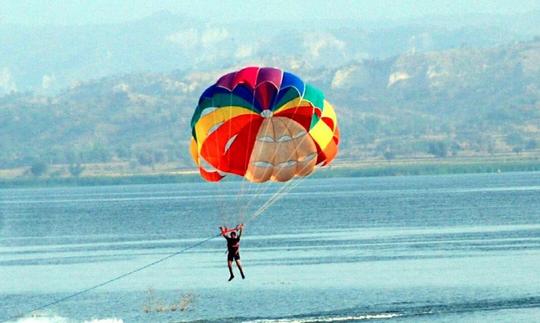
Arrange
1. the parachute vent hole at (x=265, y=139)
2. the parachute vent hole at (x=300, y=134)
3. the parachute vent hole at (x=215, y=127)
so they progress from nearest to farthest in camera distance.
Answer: the parachute vent hole at (x=300, y=134) → the parachute vent hole at (x=215, y=127) → the parachute vent hole at (x=265, y=139)

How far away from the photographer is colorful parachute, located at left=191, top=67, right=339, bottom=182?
49.1m

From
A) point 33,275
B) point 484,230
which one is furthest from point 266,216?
point 33,275

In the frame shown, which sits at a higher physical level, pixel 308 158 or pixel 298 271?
pixel 308 158

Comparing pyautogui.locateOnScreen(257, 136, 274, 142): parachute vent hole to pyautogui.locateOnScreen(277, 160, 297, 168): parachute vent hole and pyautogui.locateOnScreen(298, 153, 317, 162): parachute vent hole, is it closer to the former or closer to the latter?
pyautogui.locateOnScreen(277, 160, 297, 168): parachute vent hole

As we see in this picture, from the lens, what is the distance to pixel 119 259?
295ft

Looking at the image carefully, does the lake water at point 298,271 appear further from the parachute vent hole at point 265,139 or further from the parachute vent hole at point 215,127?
the parachute vent hole at point 215,127

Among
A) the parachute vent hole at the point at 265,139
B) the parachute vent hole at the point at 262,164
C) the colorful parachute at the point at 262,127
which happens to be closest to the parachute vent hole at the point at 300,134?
the colorful parachute at the point at 262,127

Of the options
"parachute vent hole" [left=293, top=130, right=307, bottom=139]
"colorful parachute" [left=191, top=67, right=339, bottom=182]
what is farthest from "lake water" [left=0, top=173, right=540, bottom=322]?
"parachute vent hole" [left=293, top=130, right=307, bottom=139]

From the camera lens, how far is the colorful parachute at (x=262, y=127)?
49.1 m

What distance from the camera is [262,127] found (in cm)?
5016

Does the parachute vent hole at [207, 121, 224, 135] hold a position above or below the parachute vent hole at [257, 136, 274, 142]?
above

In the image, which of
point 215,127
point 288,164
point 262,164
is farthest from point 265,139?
point 215,127

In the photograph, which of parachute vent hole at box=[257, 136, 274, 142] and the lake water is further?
the lake water

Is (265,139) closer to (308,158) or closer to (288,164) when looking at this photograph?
(288,164)
